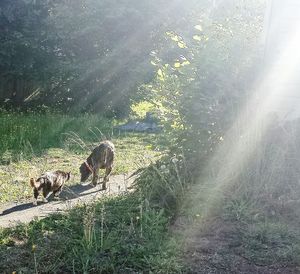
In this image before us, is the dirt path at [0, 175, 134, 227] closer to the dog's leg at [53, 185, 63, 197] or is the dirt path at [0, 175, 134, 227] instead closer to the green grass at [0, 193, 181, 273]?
the dog's leg at [53, 185, 63, 197]

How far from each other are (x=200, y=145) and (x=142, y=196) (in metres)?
1.11

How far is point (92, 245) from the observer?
183 inches

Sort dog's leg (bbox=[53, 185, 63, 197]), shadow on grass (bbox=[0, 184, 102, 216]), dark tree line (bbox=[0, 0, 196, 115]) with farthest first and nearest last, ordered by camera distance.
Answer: dark tree line (bbox=[0, 0, 196, 115]) → dog's leg (bbox=[53, 185, 63, 197]) → shadow on grass (bbox=[0, 184, 102, 216])

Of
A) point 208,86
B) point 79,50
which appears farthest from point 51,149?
point 79,50

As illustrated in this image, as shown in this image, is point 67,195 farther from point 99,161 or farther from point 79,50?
point 79,50

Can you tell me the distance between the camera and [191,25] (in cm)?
1930

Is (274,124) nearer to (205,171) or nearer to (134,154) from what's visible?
(205,171)

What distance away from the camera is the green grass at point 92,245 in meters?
4.40

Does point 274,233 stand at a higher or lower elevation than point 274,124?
lower

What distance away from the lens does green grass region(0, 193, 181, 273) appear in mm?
4398

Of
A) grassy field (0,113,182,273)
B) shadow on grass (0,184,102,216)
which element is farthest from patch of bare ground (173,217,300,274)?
shadow on grass (0,184,102,216)

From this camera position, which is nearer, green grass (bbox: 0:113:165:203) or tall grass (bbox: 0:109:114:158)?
green grass (bbox: 0:113:165:203)

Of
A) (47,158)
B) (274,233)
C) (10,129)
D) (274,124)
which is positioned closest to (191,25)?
(10,129)

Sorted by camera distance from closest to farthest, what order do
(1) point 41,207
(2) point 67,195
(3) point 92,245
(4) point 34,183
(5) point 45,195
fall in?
(3) point 92,245 → (1) point 41,207 → (4) point 34,183 → (5) point 45,195 → (2) point 67,195
